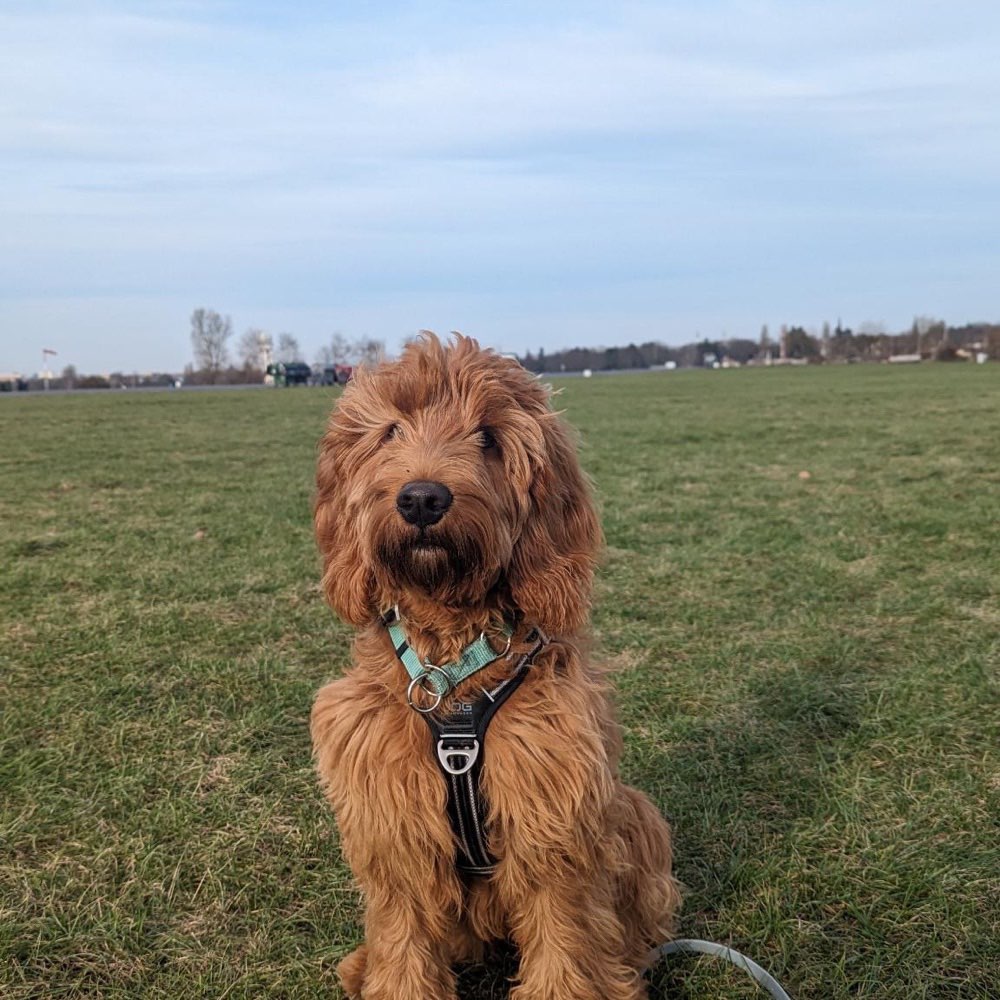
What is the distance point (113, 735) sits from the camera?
457 centimetres

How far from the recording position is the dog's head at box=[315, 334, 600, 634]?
7.95 ft

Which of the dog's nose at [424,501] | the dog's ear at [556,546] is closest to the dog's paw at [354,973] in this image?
the dog's ear at [556,546]

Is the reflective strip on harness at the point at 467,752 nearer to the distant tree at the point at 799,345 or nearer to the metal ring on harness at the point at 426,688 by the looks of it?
the metal ring on harness at the point at 426,688

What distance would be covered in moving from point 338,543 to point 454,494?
0.50 meters

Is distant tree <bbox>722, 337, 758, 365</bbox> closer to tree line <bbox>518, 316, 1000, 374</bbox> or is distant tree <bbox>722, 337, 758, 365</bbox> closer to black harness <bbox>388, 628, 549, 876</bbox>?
tree line <bbox>518, 316, 1000, 374</bbox>

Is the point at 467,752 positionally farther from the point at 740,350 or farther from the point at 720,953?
the point at 740,350

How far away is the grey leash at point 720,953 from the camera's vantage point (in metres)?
2.80

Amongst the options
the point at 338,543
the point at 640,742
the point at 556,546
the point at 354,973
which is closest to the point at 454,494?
the point at 556,546

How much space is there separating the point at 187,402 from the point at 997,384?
104 feet

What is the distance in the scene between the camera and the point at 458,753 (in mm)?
2486

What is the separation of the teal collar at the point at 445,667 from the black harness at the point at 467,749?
49mm

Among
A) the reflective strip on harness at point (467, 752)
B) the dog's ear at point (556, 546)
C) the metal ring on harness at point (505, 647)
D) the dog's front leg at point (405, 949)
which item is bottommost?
the dog's front leg at point (405, 949)

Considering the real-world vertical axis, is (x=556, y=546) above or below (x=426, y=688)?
above

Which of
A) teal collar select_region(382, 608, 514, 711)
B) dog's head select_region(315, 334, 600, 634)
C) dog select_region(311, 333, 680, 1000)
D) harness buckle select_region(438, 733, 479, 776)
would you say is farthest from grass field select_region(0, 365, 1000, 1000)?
dog's head select_region(315, 334, 600, 634)
